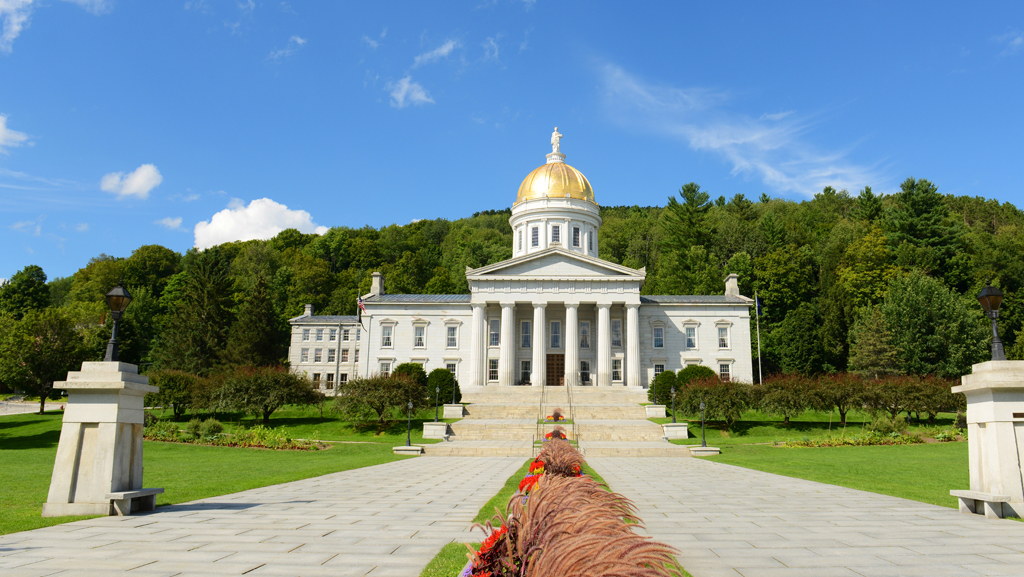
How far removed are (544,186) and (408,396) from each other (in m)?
31.0

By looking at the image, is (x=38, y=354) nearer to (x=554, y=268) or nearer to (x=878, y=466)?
(x=554, y=268)

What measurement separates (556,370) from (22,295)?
225 feet

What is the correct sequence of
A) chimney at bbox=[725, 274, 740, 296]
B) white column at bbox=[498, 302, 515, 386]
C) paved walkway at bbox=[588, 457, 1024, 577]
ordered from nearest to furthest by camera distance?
paved walkway at bbox=[588, 457, 1024, 577] → white column at bbox=[498, 302, 515, 386] → chimney at bbox=[725, 274, 740, 296]

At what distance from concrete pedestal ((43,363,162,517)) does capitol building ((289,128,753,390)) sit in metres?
39.0

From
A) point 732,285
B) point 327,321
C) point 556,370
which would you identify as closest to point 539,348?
point 556,370

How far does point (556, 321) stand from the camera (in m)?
53.5

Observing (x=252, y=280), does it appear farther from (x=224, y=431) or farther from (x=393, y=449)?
(x=393, y=449)

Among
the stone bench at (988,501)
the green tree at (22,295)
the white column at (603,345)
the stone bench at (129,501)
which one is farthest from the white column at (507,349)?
the green tree at (22,295)

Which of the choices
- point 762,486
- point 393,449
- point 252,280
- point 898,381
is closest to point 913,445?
point 898,381

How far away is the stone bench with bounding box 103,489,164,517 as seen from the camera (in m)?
8.98

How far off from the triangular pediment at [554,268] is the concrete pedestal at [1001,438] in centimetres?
4050

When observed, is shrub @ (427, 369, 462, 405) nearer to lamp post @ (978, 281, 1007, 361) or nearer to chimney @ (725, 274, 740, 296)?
chimney @ (725, 274, 740, 296)

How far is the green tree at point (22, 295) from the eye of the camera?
232 feet

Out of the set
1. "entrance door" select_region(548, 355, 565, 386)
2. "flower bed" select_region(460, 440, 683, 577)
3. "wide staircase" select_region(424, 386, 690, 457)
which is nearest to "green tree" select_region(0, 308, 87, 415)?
"wide staircase" select_region(424, 386, 690, 457)
